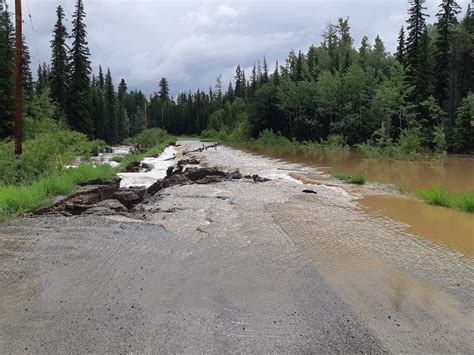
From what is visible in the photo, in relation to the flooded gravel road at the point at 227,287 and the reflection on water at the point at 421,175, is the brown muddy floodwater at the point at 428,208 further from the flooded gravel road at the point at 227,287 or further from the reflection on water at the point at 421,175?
the flooded gravel road at the point at 227,287

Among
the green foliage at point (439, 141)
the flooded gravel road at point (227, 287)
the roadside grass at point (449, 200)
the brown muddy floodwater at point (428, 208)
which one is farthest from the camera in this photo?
the green foliage at point (439, 141)

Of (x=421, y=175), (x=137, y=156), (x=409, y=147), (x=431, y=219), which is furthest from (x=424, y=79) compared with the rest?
(x=431, y=219)

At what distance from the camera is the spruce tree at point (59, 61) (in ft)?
179

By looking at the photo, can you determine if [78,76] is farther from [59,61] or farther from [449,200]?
[449,200]

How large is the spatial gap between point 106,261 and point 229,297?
2.74 meters

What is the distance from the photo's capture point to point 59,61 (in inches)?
2148

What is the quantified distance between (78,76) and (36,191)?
44133 mm

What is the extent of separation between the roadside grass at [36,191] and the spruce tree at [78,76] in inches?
1466

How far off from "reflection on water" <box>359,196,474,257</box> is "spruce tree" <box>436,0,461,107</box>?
1502 inches

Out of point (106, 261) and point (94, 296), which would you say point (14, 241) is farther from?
point (94, 296)

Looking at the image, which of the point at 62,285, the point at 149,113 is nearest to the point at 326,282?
the point at 62,285

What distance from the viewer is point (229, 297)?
628cm

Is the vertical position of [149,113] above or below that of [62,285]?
above

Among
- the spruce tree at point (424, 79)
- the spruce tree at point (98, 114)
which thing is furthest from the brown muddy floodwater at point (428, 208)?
the spruce tree at point (98, 114)
